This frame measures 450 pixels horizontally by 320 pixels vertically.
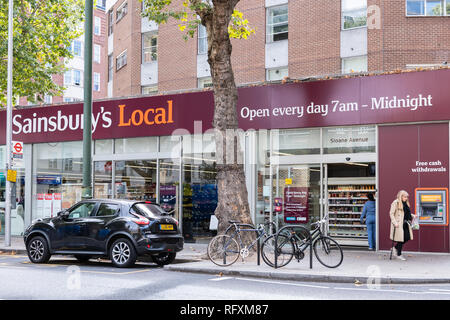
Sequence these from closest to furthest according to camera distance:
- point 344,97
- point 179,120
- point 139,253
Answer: point 139,253 → point 344,97 → point 179,120

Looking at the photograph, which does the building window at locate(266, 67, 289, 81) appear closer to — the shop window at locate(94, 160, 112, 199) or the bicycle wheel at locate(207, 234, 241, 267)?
the shop window at locate(94, 160, 112, 199)

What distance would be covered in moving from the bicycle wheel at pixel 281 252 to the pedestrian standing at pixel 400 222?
3.33 meters

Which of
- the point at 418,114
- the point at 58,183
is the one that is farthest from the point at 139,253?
the point at 58,183

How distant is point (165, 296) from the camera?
817 centimetres

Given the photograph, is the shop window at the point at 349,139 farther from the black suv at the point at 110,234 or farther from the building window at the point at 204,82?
the building window at the point at 204,82

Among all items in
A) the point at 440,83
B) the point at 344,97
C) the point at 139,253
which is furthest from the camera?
the point at 344,97

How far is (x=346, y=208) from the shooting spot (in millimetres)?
16469

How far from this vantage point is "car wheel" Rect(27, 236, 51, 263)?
43.5 feet

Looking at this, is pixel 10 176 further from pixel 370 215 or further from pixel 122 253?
pixel 370 215

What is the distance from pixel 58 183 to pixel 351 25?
12677 mm

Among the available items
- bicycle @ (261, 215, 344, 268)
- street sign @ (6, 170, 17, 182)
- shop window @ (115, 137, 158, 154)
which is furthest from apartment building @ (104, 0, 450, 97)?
street sign @ (6, 170, 17, 182)

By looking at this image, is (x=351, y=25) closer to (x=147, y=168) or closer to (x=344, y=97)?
(x=344, y=97)

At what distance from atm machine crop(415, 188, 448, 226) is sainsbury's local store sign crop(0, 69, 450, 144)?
195cm

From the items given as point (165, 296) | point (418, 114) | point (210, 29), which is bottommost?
point (165, 296)
